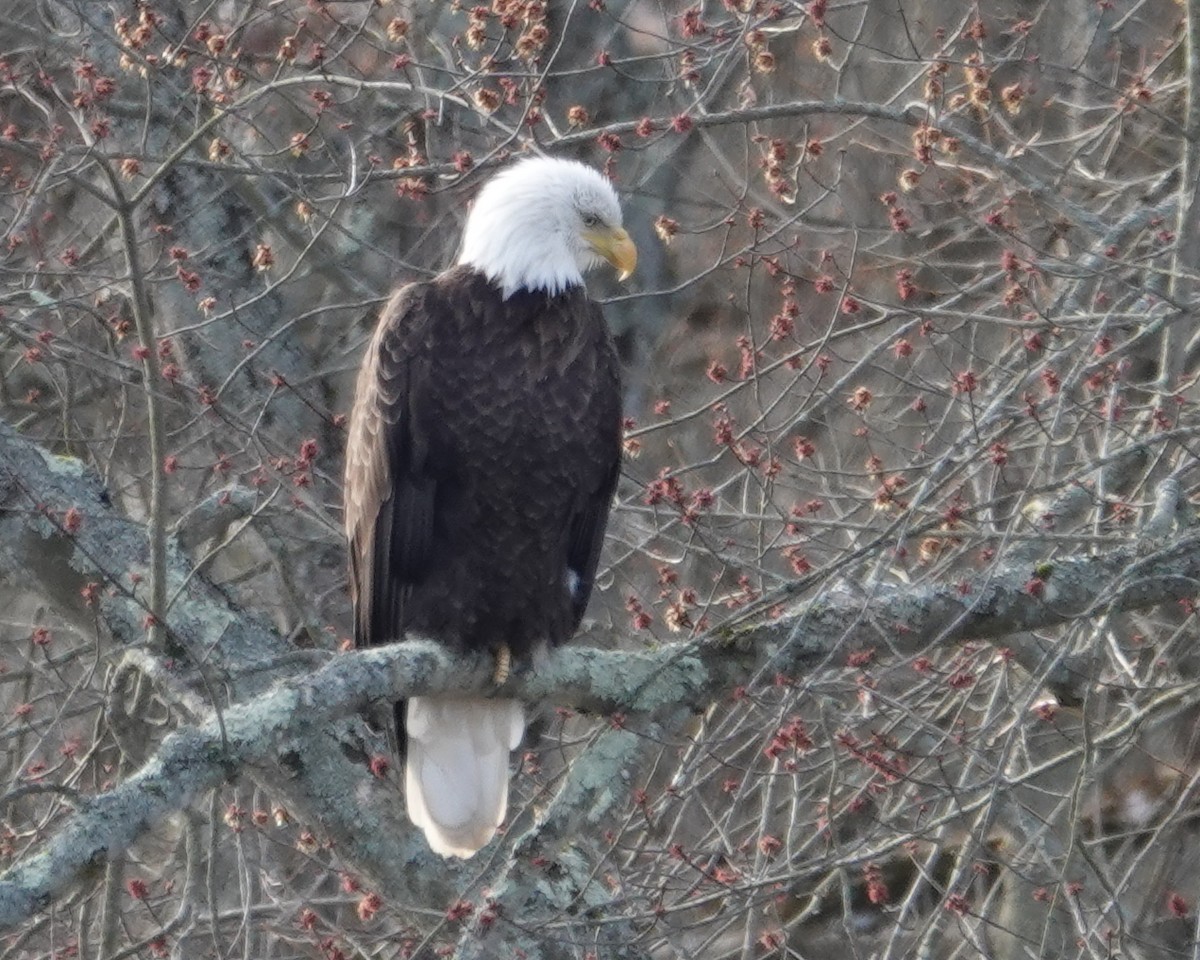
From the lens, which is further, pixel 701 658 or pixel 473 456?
pixel 473 456

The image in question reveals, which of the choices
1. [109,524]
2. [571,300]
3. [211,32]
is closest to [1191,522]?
[571,300]

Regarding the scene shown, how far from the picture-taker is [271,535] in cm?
529

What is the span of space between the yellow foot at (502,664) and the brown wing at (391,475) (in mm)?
254

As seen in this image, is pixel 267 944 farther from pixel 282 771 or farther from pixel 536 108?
pixel 536 108

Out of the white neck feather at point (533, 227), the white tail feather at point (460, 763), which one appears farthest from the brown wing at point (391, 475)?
the white tail feather at point (460, 763)

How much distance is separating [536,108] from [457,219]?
6.39ft

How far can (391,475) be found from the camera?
4.71 metres

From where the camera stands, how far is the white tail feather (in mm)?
5027

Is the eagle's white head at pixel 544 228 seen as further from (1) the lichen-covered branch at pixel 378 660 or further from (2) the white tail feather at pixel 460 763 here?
(2) the white tail feather at pixel 460 763

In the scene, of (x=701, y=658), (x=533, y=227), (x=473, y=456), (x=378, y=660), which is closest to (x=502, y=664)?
(x=473, y=456)

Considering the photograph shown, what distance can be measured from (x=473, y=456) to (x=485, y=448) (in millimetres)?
36

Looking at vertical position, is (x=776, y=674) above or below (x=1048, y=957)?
above

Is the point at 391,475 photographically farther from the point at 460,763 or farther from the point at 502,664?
the point at 460,763

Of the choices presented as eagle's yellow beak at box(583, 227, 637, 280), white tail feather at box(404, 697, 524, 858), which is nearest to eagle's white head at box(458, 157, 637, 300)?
eagle's yellow beak at box(583, 227, 637, 280)
